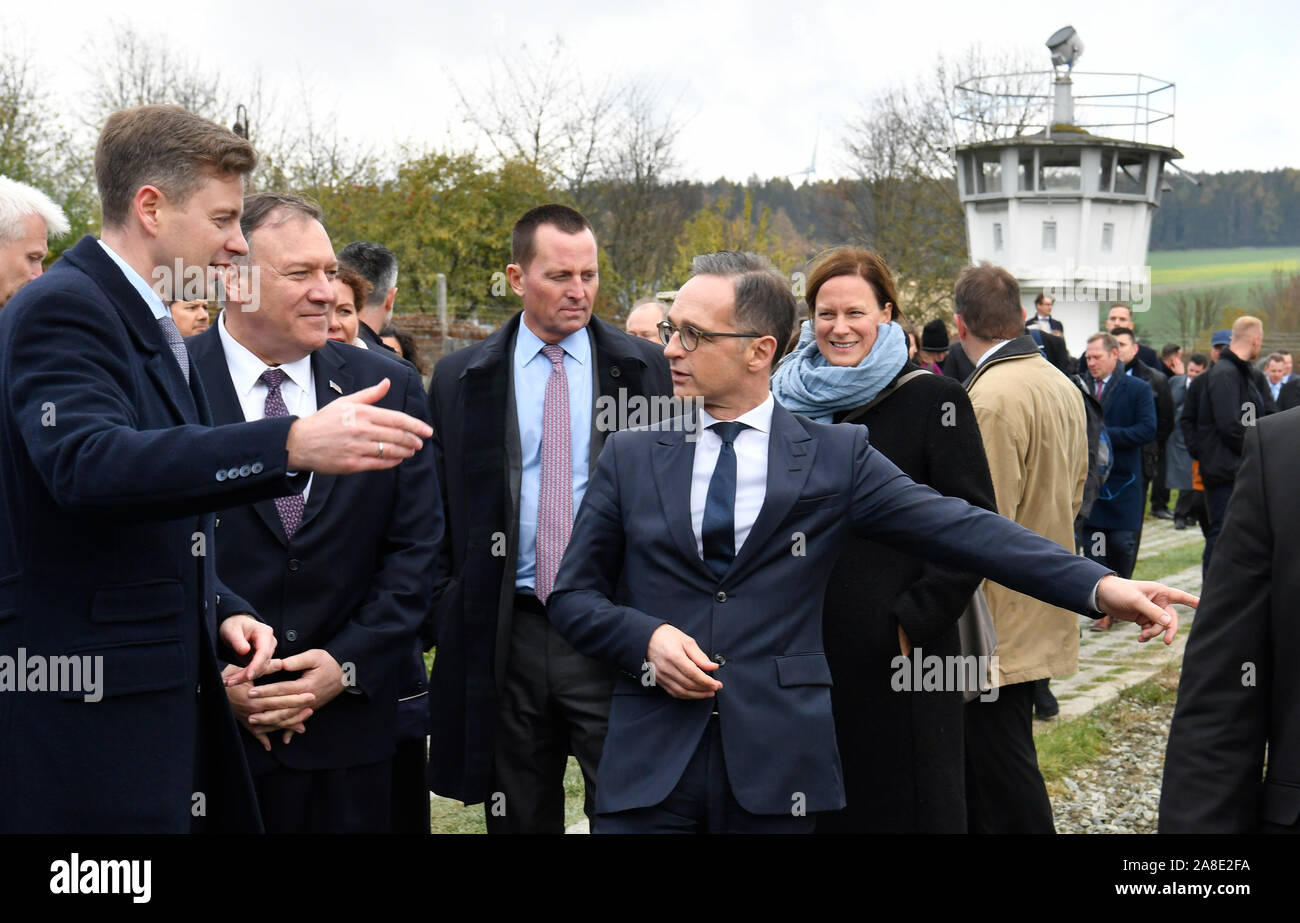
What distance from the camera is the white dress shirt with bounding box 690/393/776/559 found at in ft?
11.6

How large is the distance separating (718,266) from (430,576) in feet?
4.71

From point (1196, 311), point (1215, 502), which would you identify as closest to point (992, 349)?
point (1215, 502)

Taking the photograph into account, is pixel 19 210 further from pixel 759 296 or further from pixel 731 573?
pixel 731 573

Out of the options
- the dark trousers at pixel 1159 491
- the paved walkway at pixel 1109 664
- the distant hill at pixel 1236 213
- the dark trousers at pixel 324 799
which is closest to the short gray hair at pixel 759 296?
the dark trousers at pixel 324 799

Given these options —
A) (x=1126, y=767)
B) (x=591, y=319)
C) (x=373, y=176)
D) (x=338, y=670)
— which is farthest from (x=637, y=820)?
(x=373, y=176)

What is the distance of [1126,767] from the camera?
760 cm

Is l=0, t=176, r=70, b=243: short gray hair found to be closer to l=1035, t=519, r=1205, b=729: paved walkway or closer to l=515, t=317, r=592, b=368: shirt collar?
l=515, t=317, r=592, b=368: shirt collar

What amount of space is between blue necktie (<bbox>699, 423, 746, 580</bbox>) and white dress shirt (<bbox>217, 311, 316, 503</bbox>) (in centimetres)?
144

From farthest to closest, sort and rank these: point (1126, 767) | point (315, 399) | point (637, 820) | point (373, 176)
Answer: point (373, 176)
point (1126, 767)
point (315, 399)
point (637, 820)

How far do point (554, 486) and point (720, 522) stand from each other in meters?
1.56

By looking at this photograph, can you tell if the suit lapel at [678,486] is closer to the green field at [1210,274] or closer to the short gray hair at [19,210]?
the short gray hair at [19,210]

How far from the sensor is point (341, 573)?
4.25m
